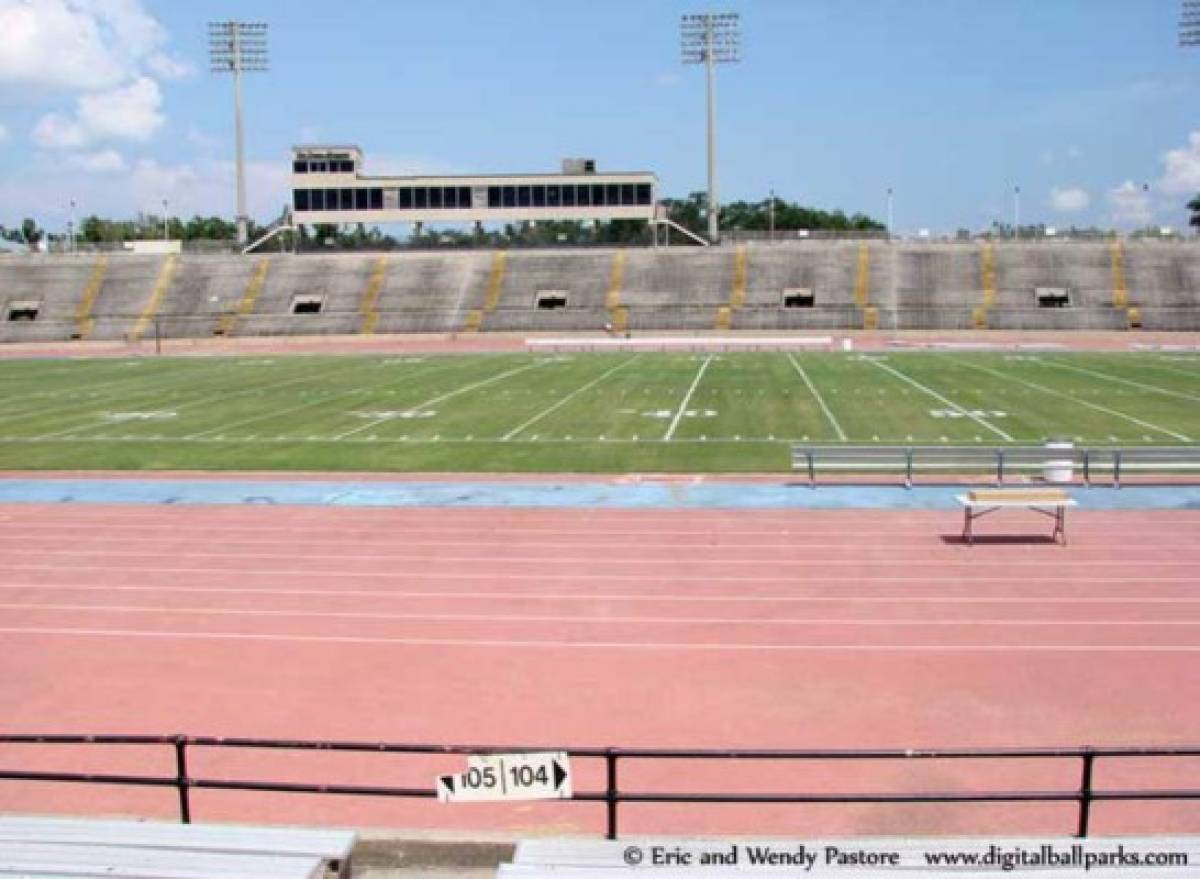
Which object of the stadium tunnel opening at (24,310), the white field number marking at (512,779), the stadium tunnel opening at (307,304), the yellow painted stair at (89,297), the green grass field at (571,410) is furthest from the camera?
the stadium tunnel opening at (24,310)

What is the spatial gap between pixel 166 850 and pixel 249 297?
74.3 m

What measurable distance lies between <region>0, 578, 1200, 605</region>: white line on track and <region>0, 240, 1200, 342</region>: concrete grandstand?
5476cm

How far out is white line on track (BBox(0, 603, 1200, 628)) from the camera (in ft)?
46.9

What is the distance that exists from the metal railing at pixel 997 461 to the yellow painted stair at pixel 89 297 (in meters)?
60.8

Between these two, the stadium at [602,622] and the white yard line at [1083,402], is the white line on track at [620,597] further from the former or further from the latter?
the white yard line at [1083,402]

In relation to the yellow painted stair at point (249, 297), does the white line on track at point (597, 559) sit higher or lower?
lower

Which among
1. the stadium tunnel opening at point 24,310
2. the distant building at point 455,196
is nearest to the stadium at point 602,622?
the stadium tunnel opening at point 24,310

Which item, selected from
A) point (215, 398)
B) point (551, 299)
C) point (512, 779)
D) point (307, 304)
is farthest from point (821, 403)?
point (307, 304)

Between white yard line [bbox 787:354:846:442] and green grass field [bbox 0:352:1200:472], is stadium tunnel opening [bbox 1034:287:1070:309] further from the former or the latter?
white yard line [bbox 787:354:846:442]

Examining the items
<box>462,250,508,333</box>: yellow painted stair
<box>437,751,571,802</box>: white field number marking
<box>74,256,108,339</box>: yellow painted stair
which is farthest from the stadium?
<box>74,256,108,339</box>: yellow painted stair

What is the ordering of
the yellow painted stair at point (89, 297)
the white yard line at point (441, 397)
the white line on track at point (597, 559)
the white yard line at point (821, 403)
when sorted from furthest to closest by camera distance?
the yellow painted stair at point (89, 297) → the white yard line at point (441, 397) → the white yard line at point (821, 403) → the white line on track at point (597, 559)

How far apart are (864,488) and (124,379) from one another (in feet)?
113

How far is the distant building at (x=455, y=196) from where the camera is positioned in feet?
283

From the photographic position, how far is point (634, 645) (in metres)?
13.7
